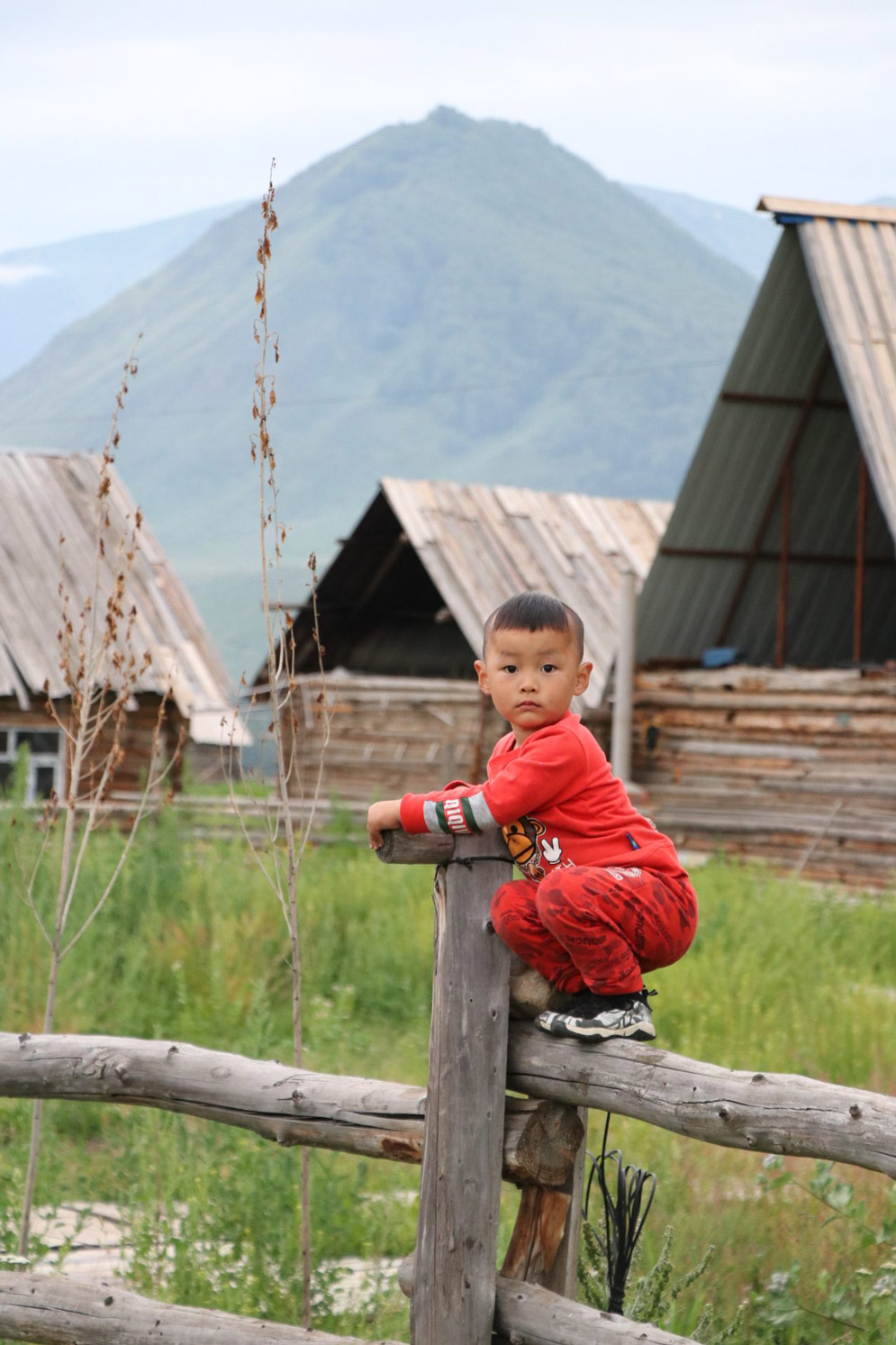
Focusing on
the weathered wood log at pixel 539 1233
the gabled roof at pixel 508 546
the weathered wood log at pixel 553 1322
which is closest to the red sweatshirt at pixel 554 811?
the weathered wood log at pixel 539 1233

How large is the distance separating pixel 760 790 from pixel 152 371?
16566 centimetres

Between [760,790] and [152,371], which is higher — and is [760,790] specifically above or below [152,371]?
below

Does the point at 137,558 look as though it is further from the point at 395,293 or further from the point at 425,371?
the point at 395,293

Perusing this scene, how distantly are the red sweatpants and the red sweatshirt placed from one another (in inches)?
2.5

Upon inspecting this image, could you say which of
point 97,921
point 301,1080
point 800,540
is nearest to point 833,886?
point 800,540

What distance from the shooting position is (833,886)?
43.4 feet

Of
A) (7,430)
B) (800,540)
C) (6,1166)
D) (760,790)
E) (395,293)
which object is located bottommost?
(6,1166)

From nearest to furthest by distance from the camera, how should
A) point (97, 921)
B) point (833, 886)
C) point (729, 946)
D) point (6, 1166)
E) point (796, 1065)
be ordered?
point (6, 1166) < point (796, 1065) < point (97, 921) < point (729, 946) < point (833, 886)

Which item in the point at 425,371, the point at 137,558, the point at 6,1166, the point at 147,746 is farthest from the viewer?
the point at 425,371

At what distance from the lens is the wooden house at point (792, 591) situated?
43.5 ft

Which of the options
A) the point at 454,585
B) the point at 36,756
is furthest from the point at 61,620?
the point at 454,585

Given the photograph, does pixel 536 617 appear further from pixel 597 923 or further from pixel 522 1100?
pixel 522 1100

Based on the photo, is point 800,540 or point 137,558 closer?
point 800,540

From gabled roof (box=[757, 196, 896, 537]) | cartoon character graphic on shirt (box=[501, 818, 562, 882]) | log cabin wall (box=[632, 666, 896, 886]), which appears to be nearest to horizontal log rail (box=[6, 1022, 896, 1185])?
cartoon character graphic on shirt (box=[501, 818, 562, 882])
